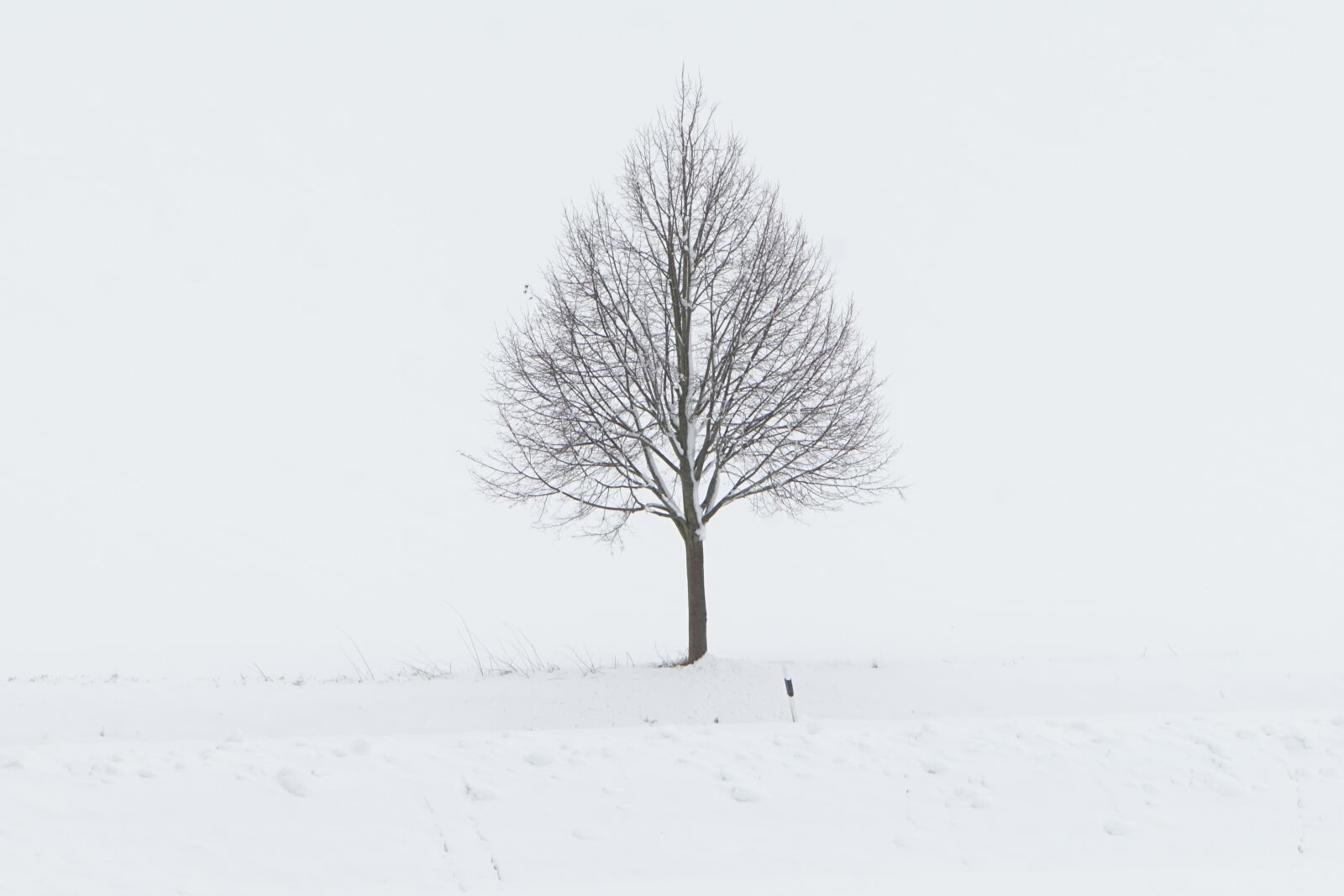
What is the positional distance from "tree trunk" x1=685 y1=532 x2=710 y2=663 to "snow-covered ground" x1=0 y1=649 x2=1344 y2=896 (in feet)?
21.5

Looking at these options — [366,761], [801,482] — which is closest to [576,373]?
[801,482]

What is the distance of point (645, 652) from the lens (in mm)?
21078

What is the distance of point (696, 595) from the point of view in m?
17.1

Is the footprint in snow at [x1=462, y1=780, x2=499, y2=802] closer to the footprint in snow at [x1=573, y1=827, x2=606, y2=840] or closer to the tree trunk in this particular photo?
the footprint in snow at [x1=573, y1=827, x2=606, y2=840]

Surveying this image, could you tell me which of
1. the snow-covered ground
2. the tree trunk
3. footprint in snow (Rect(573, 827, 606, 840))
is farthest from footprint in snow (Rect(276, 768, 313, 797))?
the tree trunk

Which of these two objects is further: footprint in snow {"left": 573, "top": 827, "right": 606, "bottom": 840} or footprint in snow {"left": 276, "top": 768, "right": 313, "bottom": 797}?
footprint in snow {"left": 276, "top": 768, "right": 313, "bottom": 797}

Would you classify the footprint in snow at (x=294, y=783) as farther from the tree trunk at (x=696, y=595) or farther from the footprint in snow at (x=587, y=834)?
the tree trunk at (x=696, y=595)

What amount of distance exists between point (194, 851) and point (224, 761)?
1411mm

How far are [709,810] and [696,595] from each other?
29.9ft

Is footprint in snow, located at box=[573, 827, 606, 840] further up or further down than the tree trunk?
further down

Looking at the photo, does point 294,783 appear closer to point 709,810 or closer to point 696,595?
point 709,810

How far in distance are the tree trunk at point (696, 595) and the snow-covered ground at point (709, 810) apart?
6549 mm

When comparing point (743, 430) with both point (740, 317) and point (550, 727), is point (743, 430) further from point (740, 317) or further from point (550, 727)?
point (550, 727)

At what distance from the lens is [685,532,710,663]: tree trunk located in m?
17.0
